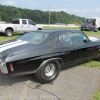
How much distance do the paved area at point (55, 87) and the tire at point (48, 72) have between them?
14 cm

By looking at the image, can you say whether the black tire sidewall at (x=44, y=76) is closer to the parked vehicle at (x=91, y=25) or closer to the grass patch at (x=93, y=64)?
the grass patch at (x=93, y=64)

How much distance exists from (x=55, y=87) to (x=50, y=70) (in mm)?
590

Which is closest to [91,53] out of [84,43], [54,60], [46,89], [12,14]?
[84,43]

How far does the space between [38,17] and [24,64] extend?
11806 cm

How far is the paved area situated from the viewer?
11.9 ft

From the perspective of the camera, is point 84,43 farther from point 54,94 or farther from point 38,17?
point 38,17

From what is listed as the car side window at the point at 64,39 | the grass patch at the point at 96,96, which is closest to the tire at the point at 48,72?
the car side window at the point at 64,39

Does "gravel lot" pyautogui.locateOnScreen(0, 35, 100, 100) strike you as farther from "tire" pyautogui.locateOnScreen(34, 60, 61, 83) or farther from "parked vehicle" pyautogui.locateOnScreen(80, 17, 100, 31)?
"parked vehicle" pyautogui.locateOnScreen(80, 17, 100, 31)

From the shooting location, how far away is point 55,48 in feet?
14.7

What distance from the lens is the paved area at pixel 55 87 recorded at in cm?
362

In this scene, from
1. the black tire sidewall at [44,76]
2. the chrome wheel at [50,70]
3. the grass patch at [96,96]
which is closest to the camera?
the grass patch at [96,96]

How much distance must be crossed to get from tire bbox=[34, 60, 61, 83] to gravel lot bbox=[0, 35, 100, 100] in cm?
14

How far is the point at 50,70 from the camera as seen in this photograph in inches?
177

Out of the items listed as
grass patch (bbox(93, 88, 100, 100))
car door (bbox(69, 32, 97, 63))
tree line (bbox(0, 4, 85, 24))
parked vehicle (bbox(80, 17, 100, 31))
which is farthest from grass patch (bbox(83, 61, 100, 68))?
tree line (bbox(0, 4, 85, 24))
